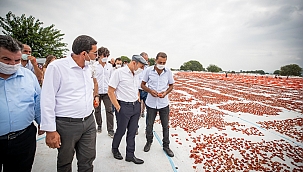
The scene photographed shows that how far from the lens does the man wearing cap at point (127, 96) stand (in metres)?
3.05

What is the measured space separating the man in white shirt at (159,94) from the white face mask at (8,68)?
246 centimetres

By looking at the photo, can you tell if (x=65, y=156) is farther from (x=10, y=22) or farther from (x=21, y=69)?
(x=10, y=22)

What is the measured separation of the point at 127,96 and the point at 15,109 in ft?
5.79

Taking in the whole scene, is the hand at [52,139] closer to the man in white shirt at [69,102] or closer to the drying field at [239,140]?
the man in white shirt at [69,102]

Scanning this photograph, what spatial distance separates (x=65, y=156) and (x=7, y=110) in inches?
35.5

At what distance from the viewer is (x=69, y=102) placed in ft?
6.31

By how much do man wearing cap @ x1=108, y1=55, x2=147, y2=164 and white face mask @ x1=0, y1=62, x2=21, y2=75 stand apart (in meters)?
1.57

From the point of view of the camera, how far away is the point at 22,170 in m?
1.86

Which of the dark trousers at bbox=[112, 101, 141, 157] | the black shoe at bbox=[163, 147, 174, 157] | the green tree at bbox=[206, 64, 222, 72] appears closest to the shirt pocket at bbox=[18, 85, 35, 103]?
the dark trousers at bbox=[112, 101, 141, 157]

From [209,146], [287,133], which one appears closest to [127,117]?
[209,146]

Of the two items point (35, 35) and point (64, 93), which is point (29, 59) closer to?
point (64, 93)

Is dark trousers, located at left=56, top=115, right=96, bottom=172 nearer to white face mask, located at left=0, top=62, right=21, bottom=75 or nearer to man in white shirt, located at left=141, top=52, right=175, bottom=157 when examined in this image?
white face mask, located at left=0, top=62, right=21, bottom=75

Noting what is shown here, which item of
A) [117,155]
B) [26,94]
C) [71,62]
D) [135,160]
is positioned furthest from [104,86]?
[26,94]

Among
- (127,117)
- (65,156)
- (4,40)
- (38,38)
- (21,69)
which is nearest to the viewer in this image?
(4,40)
